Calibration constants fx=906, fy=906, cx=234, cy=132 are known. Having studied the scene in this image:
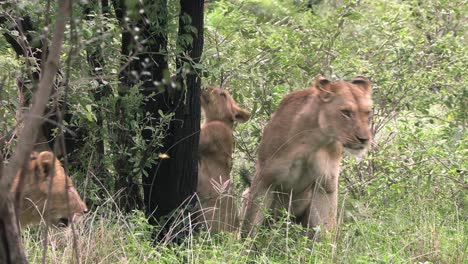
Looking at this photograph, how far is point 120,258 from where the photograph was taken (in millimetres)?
5930

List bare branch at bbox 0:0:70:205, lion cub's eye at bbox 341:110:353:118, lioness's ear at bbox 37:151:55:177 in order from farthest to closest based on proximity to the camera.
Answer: lion cub's eye at bbox 341:110:353:118 → lioness's ear at bbox 37:151:55:177 → bare branch at bbox 0:0:70:205

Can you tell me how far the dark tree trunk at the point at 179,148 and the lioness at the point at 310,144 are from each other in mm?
548

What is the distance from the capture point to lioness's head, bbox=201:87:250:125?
852 centimetres

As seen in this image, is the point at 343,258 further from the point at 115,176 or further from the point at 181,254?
the point at 115,176

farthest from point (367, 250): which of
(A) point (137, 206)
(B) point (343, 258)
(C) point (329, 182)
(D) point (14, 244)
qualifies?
(D) point (14, 244)

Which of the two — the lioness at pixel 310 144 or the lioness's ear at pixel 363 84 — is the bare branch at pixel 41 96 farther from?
the lioness's ear at pixel 363 84

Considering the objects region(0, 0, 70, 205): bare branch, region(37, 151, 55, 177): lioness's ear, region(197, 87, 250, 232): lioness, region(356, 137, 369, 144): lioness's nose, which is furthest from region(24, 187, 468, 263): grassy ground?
region(0, 0, 70, 205): bare branch

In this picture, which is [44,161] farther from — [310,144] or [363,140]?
[363,140]

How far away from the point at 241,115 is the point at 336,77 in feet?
3.20

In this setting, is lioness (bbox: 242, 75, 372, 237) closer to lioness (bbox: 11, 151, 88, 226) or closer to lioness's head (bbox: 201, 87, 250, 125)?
lioness's head (bbox: 201, 87, 250, 125)

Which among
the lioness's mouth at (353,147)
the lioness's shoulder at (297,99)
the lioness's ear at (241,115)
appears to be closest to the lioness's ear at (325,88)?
the lioness's shoulder at (297,99)

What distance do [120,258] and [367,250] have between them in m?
1.82

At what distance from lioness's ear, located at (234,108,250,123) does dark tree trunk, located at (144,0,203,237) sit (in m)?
1.26

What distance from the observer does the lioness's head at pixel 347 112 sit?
23.0ft
